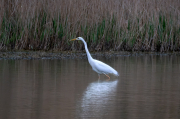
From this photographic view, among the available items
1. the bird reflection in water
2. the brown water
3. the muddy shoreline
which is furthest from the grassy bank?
the bird reflection in water

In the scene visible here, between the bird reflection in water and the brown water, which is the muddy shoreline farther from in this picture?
the bird reflection in water

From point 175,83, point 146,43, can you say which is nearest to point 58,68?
point 175,83

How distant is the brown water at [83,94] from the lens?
17.4 feet

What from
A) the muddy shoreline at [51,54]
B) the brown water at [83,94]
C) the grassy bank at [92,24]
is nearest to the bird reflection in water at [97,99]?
the brown water at [83,94]

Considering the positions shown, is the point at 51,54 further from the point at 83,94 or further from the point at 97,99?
the point at 97,99

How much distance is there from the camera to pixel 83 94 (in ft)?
22.4

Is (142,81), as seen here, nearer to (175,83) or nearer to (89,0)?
(175,83)

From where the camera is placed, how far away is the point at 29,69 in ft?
34.2

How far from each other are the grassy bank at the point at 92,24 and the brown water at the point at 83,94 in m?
3.88

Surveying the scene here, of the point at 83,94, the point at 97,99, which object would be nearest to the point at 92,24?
the point at 83,94

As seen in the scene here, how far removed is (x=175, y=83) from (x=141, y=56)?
6.90 metres

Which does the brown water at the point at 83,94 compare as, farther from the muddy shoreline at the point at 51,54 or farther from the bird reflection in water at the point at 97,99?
the muddy shoreline at the point at 51,54

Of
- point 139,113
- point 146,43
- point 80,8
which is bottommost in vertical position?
point 139,113

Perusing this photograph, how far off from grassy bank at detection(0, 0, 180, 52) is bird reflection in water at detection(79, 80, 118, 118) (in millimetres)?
6972
